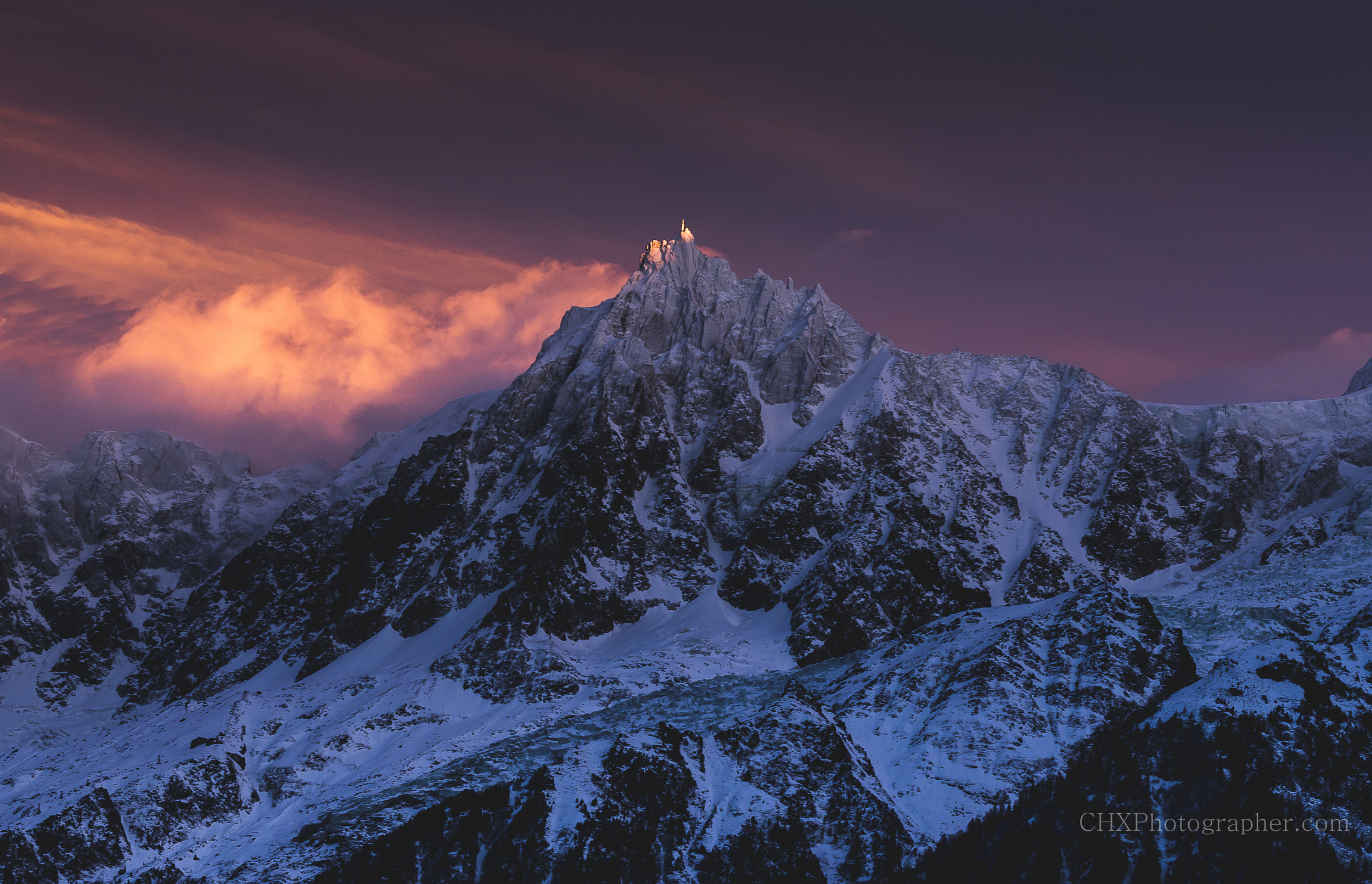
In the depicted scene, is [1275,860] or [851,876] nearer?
[1275,860]

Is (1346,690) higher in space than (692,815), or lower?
higher

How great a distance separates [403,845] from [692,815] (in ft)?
141

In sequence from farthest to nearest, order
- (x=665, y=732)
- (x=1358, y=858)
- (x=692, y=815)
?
(x=665, y=732)
(x=692, y=815)
(x=1358, y=858)

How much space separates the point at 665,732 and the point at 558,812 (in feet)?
80.5

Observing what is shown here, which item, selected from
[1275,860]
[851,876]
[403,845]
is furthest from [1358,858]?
[403,845]

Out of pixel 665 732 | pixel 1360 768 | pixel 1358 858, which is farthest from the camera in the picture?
pixel 665 732

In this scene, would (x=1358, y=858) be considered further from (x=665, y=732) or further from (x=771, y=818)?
(x=665, y=732)

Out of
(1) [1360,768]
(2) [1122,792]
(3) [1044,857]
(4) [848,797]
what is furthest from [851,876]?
(1) [1360,768]

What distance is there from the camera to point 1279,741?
575 feet

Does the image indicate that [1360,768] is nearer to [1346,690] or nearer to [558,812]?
[1346,690]

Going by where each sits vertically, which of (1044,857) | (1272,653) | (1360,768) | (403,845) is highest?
(1272,653)
